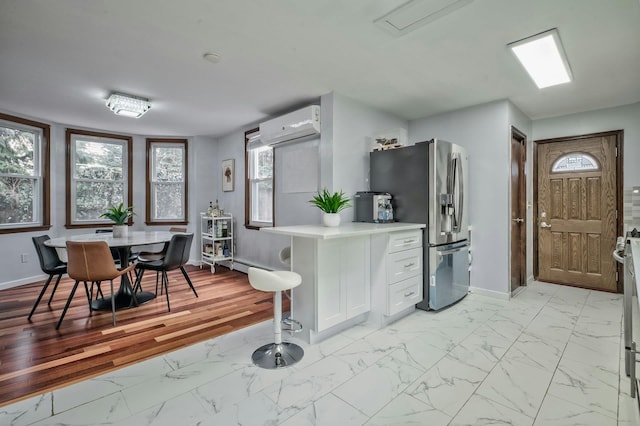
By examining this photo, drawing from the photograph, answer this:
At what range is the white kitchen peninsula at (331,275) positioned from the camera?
2465mm

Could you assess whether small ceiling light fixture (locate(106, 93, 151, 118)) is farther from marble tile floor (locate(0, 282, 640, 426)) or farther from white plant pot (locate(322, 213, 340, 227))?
marble tile floor (locate(0, 282, 640, 426))

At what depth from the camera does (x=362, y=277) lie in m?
2.87

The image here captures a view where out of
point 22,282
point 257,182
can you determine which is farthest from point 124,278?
point 257,182

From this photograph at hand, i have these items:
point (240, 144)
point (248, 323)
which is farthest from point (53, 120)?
point (248, 323)

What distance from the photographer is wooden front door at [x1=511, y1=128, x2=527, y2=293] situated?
3854 mm

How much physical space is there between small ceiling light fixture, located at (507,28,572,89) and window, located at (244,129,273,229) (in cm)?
326

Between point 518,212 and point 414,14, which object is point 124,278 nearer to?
point 414,14

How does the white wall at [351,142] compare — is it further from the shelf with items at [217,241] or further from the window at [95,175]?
the window at [95,175]

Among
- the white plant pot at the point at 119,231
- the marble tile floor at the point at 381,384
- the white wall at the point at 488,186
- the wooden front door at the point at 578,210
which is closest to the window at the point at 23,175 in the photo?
the white plant pot at the point at 119,231

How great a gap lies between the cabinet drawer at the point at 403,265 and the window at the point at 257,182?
2344mm

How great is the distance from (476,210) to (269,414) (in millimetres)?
3324

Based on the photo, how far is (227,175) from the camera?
18.5 ft

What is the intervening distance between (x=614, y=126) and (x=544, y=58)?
220cm

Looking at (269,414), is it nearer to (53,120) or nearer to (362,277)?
(362,277)
